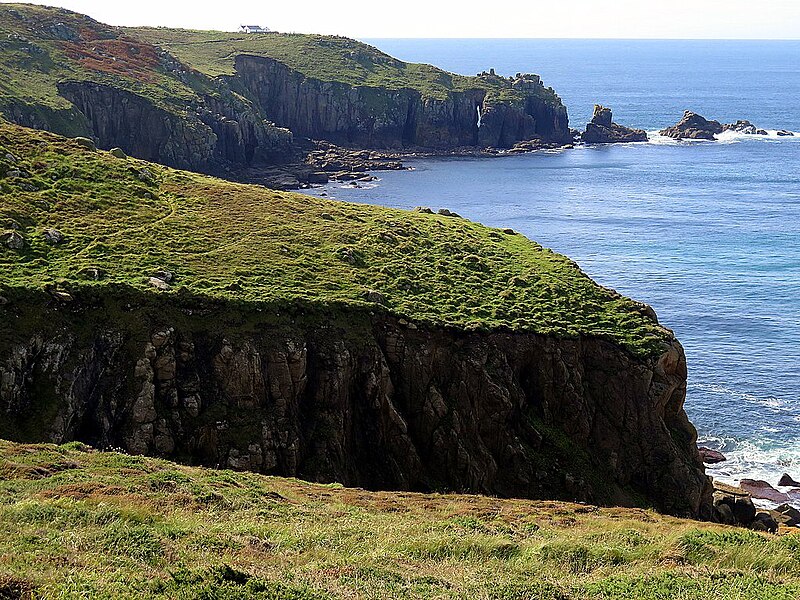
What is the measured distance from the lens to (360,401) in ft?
122

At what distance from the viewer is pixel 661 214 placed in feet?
385

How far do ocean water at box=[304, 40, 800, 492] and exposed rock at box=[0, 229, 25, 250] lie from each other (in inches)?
1592

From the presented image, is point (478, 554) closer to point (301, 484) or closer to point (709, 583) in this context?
point (709, 583)

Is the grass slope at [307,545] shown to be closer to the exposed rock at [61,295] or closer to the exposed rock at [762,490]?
the exposed rock at [61,295]

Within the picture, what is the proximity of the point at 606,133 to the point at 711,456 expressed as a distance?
14854 cm

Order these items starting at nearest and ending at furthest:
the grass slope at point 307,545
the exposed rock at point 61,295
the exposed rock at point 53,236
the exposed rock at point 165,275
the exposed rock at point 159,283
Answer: the grass slope at point 307,545 → the exposed rock at point 61,295 → the exposed rock at point 159,283 → the exposed rock at point 165,275 → the exposed rock at point 53,236

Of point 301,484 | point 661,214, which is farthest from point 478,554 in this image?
point 661,214

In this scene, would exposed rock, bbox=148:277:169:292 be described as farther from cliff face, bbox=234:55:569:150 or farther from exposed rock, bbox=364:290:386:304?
cliff face, bbox=234:55:569:150

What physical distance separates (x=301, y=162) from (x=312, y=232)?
350ft

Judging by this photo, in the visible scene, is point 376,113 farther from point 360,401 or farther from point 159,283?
point 360,401

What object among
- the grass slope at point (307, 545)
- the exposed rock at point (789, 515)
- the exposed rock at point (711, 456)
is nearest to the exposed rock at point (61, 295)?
the grass slope at point (307, 545)

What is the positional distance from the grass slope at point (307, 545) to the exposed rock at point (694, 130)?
179091 millimetres

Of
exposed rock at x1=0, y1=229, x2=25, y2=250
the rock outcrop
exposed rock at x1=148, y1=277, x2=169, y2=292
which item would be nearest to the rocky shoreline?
the rock outcrop

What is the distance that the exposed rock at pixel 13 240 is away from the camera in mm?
38625
